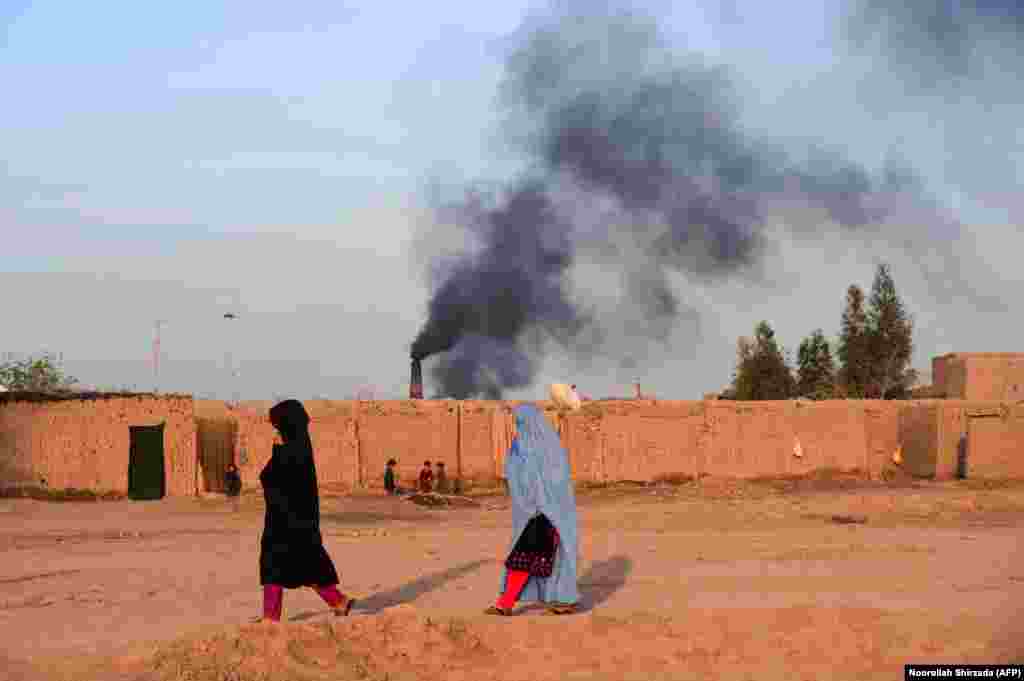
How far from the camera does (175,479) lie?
786 inches

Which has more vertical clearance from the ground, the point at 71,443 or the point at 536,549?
the point at 71,443

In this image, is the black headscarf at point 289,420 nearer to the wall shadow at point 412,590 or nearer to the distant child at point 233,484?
the wall shadow at point 412,590

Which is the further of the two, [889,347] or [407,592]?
[889,347]

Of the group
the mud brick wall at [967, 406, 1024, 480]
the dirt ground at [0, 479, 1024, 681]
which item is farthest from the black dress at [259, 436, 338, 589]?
the mud brick wall at [967, 406, 1024, 480]

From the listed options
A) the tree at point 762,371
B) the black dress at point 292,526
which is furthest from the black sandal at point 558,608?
the tree at point 762,371

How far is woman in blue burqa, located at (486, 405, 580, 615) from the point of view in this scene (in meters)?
8.79

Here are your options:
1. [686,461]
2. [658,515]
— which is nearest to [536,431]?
[658,515]

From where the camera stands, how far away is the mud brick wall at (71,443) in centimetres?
1969

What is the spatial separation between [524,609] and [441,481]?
40.1 ft

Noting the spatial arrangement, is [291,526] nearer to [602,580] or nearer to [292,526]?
[292,526]

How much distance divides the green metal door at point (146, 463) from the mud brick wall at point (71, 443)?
12 cm

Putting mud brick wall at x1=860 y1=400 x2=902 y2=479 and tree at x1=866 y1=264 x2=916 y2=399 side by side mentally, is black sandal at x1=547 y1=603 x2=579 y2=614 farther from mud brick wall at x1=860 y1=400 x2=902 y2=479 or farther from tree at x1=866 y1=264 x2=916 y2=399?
tree at x1=866 y1=264 x2=916 y2=399

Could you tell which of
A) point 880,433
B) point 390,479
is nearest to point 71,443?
point 390,479

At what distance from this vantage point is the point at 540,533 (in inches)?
350
